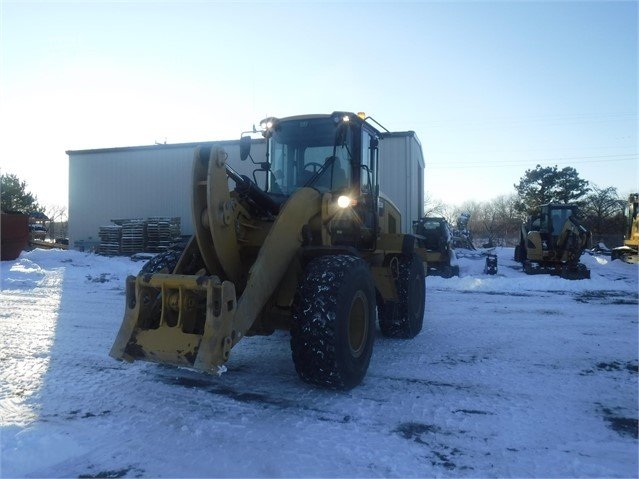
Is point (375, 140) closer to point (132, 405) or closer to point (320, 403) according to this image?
point (320, 403)

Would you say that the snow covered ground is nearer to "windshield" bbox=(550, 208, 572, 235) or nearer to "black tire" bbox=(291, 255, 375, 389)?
"black tire" bbox=(291, 255, 375, 389)

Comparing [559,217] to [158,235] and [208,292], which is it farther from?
[208,292]

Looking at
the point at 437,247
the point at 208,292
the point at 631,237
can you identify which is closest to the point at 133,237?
the point at 437,247

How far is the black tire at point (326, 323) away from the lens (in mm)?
4336

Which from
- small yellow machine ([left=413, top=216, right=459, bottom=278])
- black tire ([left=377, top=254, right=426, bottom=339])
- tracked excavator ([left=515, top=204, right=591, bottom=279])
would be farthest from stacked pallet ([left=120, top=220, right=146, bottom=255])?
black tire ([left=377, top=254, right=426, bottom=339])

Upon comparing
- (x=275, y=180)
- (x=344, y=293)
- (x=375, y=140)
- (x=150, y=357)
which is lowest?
(x=150, y=357)

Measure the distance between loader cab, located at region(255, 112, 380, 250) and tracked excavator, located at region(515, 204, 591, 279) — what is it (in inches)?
508

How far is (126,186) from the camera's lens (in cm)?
2523

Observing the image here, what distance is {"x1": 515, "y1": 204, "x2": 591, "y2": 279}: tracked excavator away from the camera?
55.4 feet

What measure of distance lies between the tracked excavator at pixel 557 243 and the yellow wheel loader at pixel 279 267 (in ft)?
43.3

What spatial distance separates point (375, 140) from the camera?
21.5 feet

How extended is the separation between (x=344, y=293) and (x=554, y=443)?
78.4 inches

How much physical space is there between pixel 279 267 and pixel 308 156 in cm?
186

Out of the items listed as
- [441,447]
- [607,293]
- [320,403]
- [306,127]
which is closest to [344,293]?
[320,403]
